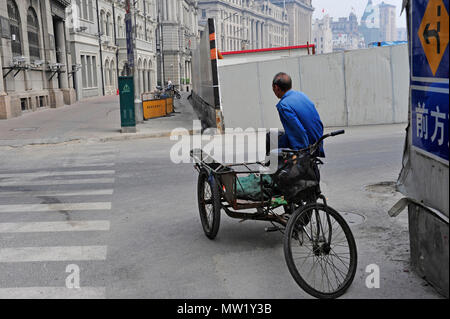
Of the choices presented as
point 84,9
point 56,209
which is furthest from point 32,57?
point 56,209

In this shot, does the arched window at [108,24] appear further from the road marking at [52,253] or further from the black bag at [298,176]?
the black bag at [298,176]

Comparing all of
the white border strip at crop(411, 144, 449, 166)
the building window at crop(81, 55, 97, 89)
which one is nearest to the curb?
the white border strip at crop(411, 144, 449, 166)

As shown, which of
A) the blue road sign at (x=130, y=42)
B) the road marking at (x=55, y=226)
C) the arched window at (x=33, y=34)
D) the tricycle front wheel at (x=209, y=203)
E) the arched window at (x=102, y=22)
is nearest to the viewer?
the tricycle front wheel at (x=209, y=203)

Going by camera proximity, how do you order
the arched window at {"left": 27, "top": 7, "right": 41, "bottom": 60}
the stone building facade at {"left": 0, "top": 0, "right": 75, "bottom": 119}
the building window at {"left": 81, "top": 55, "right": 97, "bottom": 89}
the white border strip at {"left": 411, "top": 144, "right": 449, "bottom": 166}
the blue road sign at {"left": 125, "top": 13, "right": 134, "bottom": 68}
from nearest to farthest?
1. the white border strip at {"left": 411, "top": 144, "right": 449, "bottom": 166}
2. the blue road sign at {"left": 125, "top": 13, "right": 134, "bottom": 68}
3. the stone building facade at {"left": 0, "top": 0, "right": 75, "bottom": 119}
4. the arched window at {"left": 27, "top": 7, "right": 41, "bottom": 60}
5. the building window at {"left": 81, "top": 55, "right": 97, "bottom": 89}

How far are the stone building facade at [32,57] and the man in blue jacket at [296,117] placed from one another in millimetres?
20855

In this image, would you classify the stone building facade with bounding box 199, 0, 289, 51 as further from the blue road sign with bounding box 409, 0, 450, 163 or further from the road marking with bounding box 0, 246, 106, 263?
the blue road sign with bounding box 409, 0, 450, 163

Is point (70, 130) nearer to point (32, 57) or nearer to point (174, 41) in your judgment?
point (32, 57)

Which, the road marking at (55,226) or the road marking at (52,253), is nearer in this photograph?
the road marking at (52,253)

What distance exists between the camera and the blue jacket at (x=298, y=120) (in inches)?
193

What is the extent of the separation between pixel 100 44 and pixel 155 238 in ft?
152

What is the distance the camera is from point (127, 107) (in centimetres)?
1730

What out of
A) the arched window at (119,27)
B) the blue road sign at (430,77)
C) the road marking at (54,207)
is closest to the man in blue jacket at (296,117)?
the blue road sign at (430,77)

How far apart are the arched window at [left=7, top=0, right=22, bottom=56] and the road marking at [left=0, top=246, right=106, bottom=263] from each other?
22.0 m

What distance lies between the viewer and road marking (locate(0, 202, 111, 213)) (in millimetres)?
7246
